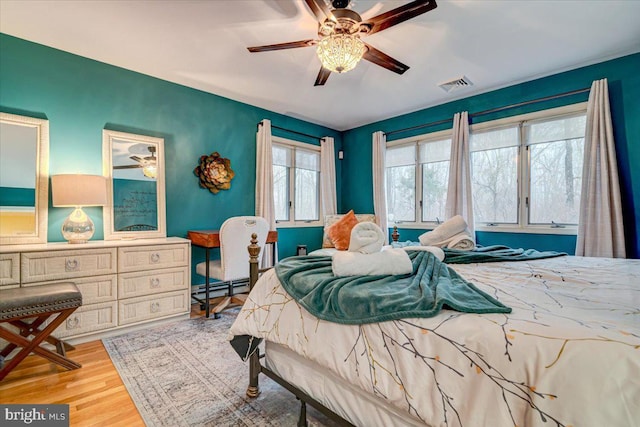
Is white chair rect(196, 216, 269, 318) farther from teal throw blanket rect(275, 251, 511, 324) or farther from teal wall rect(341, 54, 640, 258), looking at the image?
teal wall rect(341, 54, 640, 258)

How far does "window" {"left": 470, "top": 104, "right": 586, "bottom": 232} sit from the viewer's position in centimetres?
319

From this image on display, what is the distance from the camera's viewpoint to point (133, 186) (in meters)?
3.16

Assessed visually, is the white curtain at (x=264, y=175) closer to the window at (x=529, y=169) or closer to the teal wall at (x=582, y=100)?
the teal wall at (x=582, y=100)

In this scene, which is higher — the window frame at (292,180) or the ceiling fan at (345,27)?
the ceiling fan at (345,27)

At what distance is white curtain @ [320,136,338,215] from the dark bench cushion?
138 inches

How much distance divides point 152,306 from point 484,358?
2.86m

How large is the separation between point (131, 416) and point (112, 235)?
6.49 feet

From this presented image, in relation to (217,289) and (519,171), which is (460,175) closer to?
(519,171)

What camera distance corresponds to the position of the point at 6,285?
216cm

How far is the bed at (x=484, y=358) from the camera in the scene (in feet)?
2.40

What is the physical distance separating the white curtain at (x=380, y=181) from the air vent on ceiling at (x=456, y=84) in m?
1.31

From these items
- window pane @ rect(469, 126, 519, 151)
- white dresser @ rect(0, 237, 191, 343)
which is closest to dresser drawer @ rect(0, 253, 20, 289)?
white dresser @ rect(0, 237, 191, 343)

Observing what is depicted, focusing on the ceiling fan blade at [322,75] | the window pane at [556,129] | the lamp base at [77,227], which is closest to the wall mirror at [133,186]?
the lamp base at [77,227]

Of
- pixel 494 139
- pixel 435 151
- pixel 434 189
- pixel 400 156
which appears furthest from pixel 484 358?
pixel 400 156
